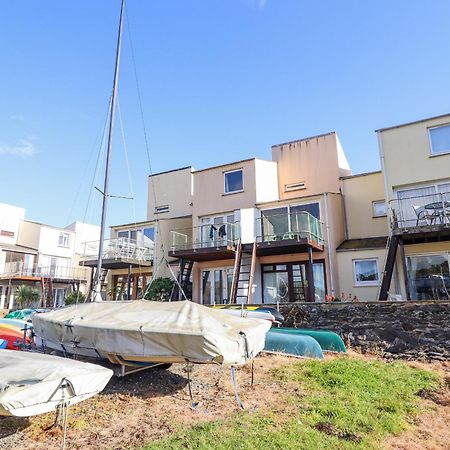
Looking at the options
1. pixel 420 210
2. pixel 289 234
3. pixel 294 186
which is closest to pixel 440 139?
pixel 420 210

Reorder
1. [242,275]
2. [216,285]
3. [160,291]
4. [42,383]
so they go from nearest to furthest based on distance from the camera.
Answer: [42,383]
[242,275]
[216,285]
[160,291]

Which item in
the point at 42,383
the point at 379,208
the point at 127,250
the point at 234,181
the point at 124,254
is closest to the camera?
the point at 42,383

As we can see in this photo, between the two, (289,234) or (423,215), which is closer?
(423,215)

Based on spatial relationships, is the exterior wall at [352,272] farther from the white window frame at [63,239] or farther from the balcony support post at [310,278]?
the white window frame at [63,239]

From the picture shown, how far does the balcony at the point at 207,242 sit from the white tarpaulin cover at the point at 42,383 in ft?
41.3

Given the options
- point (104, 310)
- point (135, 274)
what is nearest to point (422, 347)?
point (104, 310)

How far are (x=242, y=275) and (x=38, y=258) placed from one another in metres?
25.1

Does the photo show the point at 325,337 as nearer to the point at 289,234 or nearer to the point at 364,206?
the point at 289,234

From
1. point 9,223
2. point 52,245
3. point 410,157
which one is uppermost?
point 9,223

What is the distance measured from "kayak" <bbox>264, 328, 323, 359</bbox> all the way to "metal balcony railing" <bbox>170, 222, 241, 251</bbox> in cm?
769

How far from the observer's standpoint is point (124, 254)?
870 inches

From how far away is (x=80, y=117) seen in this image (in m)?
16.5

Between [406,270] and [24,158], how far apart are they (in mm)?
18528

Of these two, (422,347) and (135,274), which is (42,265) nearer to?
(135,274)
